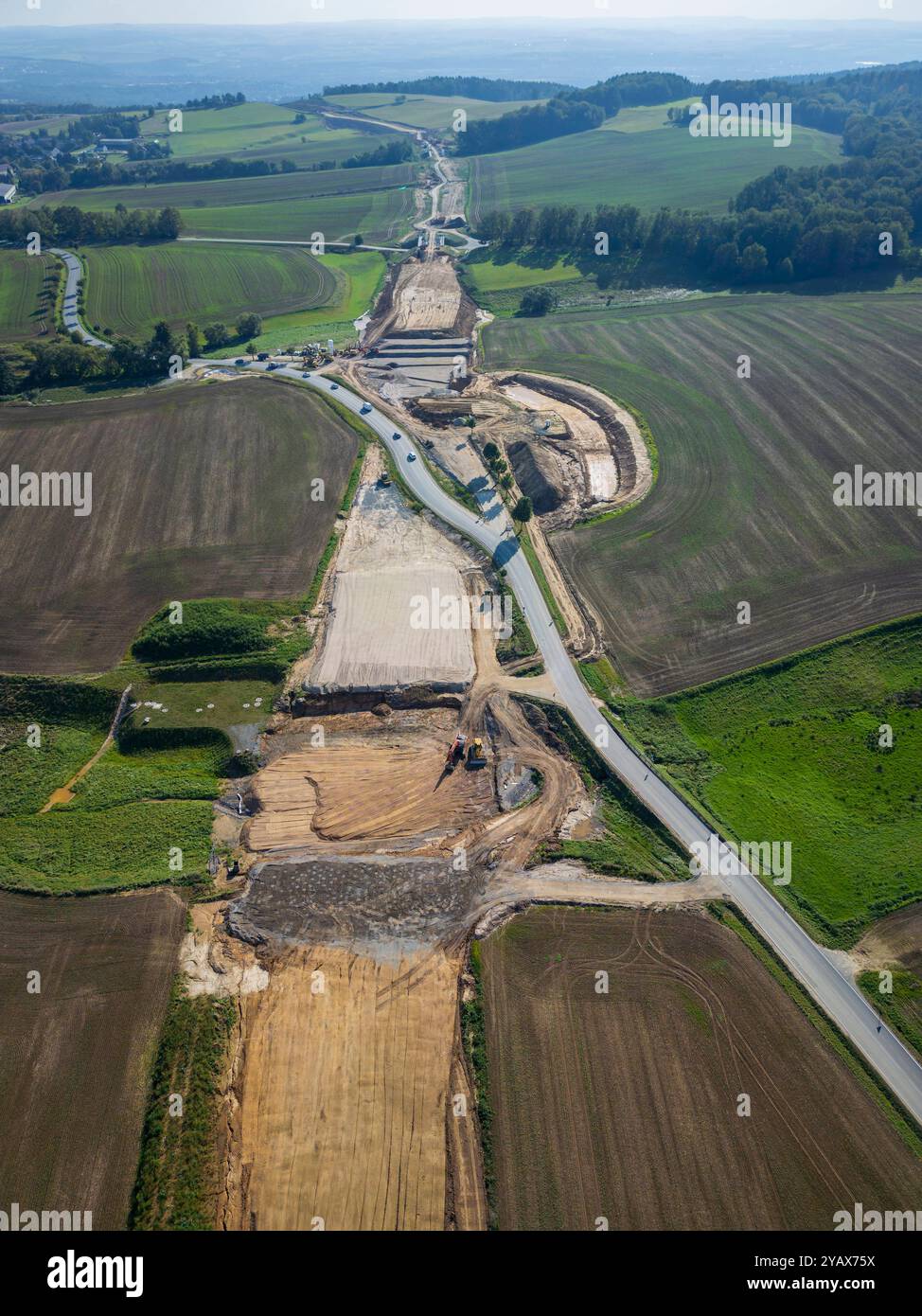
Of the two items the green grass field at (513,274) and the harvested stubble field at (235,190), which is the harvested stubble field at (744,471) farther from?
the harvested stubble field at (235,190)

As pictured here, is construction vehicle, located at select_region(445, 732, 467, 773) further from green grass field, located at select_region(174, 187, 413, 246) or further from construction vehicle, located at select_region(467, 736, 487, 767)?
green grass field, located at select_region(174, 187, 413, 246)

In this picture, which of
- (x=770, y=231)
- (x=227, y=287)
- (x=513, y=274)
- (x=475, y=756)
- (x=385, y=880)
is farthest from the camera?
(x=513, y=274)

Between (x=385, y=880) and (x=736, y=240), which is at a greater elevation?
(x=736, y=240)

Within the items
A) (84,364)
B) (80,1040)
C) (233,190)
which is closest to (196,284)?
(84,364)

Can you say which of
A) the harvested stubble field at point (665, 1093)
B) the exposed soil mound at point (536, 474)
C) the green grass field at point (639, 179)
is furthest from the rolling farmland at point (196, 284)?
the harvested stubble field at point (665, 1093)

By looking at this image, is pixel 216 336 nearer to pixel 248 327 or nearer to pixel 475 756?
pixel 248 327

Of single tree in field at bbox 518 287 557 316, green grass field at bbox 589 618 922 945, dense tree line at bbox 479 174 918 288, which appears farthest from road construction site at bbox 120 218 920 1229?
dense tree line at bbox 479 174 918 288
